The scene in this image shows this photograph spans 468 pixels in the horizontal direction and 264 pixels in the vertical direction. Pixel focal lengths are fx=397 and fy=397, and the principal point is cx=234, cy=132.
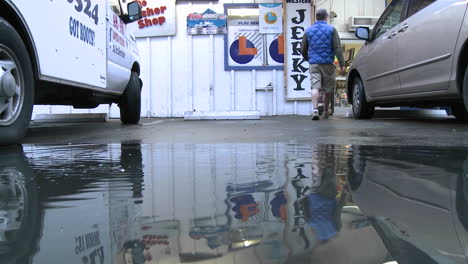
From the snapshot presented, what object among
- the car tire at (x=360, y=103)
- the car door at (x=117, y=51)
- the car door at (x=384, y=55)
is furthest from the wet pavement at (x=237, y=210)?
the car tire at (x=360, y=103)

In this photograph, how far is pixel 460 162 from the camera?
236 cm

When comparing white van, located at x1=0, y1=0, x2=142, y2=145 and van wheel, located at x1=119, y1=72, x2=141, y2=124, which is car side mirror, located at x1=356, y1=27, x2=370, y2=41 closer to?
white van, located at x1=0, y1=0, x2=142, y2=145

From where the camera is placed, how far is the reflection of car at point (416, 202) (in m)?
1.11

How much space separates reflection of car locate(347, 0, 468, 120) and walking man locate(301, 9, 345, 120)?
45 cm

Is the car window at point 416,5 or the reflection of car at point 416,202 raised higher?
the car window at point 416,5

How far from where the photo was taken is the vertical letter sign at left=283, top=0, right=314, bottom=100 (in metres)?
9.80

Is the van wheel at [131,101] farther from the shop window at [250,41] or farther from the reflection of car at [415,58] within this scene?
the shop window at [250,41]

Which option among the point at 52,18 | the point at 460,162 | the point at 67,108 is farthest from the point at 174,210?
the point at 67,108

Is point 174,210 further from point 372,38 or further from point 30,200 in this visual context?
point 372,38

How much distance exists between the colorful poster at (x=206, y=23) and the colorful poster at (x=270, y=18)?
0.95 m

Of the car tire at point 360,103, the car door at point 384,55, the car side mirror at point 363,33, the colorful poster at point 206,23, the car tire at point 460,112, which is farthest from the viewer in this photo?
the colorful poster at point 206,23

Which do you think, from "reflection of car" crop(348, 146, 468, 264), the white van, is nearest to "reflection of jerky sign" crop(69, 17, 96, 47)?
the white van

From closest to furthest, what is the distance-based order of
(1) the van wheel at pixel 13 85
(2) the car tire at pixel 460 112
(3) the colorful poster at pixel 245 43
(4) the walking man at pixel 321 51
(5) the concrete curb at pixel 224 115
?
(1) the van wheel at pixel 13 85
(2) the car tire at pixel 460 112
(4) the walking man at pixel 321 51
(5) the concrete curb at pixel 224 115
(3) the colorful poster at pixel 245 43

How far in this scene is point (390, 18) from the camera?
575 centimetres
